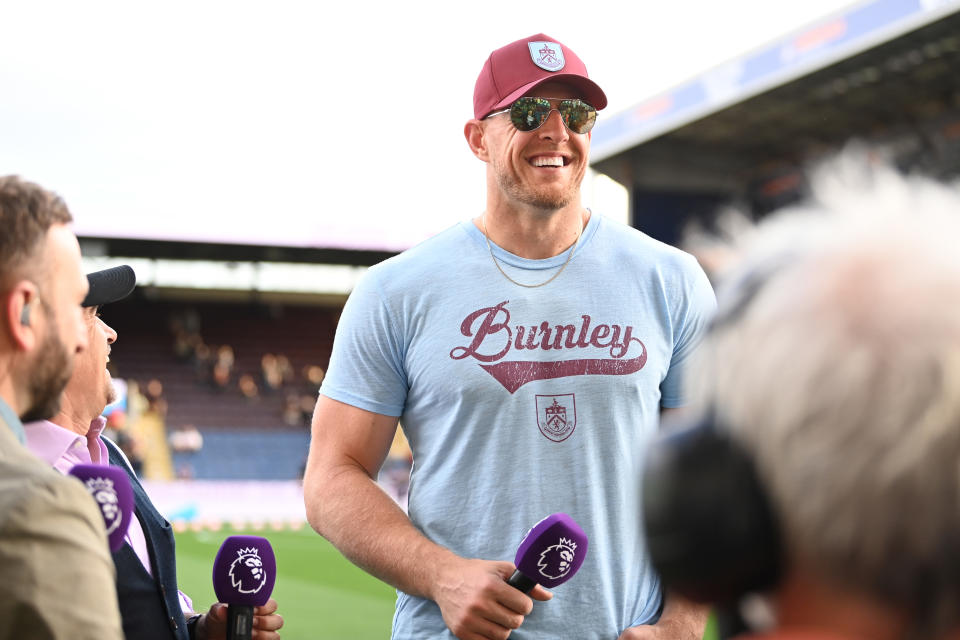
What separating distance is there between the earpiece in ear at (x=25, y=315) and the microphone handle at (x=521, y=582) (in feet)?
3.50

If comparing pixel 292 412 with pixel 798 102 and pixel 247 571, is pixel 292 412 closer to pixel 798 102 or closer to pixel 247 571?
pixel 798 102

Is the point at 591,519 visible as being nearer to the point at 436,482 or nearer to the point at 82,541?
the point at 436,482

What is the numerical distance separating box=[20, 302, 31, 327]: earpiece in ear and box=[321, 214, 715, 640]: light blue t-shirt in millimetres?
1124

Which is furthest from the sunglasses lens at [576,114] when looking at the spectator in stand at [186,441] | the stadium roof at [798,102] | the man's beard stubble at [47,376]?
the spectator in stand at [186,441]

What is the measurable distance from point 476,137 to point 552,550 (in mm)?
1372

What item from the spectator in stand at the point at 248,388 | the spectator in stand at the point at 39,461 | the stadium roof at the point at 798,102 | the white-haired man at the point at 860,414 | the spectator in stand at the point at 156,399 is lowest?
the spectator in stand at the point at 156,399

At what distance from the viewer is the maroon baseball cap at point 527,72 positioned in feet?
9.50

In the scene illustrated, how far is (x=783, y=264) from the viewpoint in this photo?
894mm

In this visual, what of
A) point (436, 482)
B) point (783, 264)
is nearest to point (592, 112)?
point (436, 482)

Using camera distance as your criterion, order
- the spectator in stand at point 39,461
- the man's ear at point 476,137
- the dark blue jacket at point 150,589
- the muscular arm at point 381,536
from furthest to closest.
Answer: the man's ear at point 476,137, the dark blue jacket at point 150,589, the muscular arm at point 381,536, the spectator in stand at point 39,461

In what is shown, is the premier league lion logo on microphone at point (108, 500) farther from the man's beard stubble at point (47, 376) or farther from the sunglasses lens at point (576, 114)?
the sunglasses lens at point (576, 114)

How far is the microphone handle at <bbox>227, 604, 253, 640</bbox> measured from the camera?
8.75ft

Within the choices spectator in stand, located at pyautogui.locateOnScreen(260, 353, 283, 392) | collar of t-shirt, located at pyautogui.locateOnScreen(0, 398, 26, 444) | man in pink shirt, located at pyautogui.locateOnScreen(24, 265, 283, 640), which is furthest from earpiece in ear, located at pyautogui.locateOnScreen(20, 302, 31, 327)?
spectator in stand, located at pyautogui.locateOnScreen(260, 353, 283, 392)

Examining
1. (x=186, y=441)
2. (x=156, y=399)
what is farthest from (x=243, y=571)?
(x=156, y=399)
